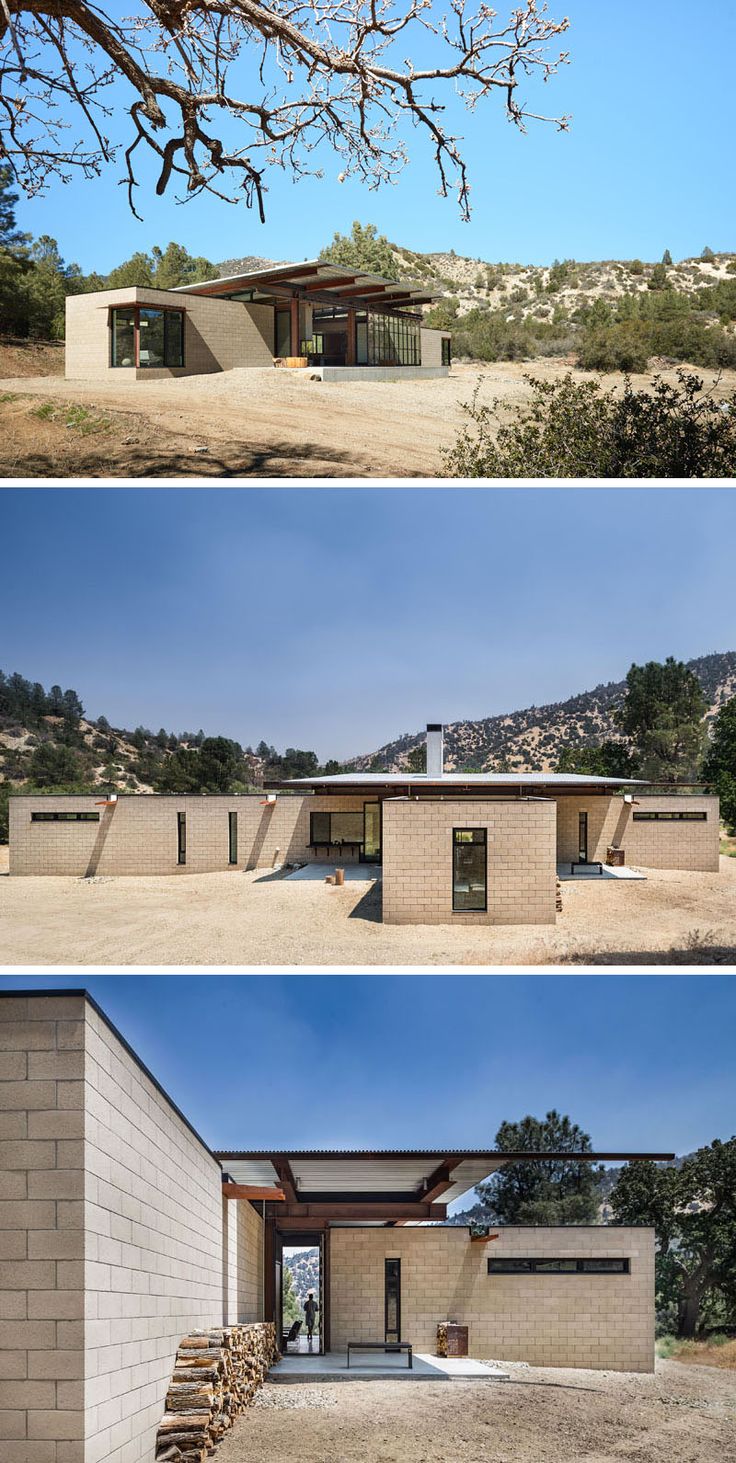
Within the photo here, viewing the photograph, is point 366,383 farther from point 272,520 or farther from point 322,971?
point 322,971

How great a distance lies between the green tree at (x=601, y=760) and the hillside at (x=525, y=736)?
19 centimetres

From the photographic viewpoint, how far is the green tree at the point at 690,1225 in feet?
88.5

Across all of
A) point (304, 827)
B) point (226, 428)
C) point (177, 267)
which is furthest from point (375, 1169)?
point (177, 267)

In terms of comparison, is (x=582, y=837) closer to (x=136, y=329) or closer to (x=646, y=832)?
(x=646, y=832)

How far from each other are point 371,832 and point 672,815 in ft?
17.8

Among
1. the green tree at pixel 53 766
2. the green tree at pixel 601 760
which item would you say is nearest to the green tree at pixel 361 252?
the green tree at pixel 601 760

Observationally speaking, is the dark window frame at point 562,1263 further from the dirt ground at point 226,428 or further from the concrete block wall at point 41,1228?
the concrete block wall at point 41,1228

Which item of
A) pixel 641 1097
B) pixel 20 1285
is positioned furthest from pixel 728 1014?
pixel 20 1285

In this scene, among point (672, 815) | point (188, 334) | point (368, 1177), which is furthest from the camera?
point (188, 334)

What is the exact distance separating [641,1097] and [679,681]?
45.3m

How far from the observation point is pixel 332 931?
46.7ft

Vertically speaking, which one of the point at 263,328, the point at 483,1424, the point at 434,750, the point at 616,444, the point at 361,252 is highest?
the point at 361,252

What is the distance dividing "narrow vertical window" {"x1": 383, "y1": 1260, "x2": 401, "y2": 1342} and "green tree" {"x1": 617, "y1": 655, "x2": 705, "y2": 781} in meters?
14.2

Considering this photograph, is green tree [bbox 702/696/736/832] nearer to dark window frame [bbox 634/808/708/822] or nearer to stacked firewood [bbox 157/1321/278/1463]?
dark window frame [bbox 634/808/708/822]
